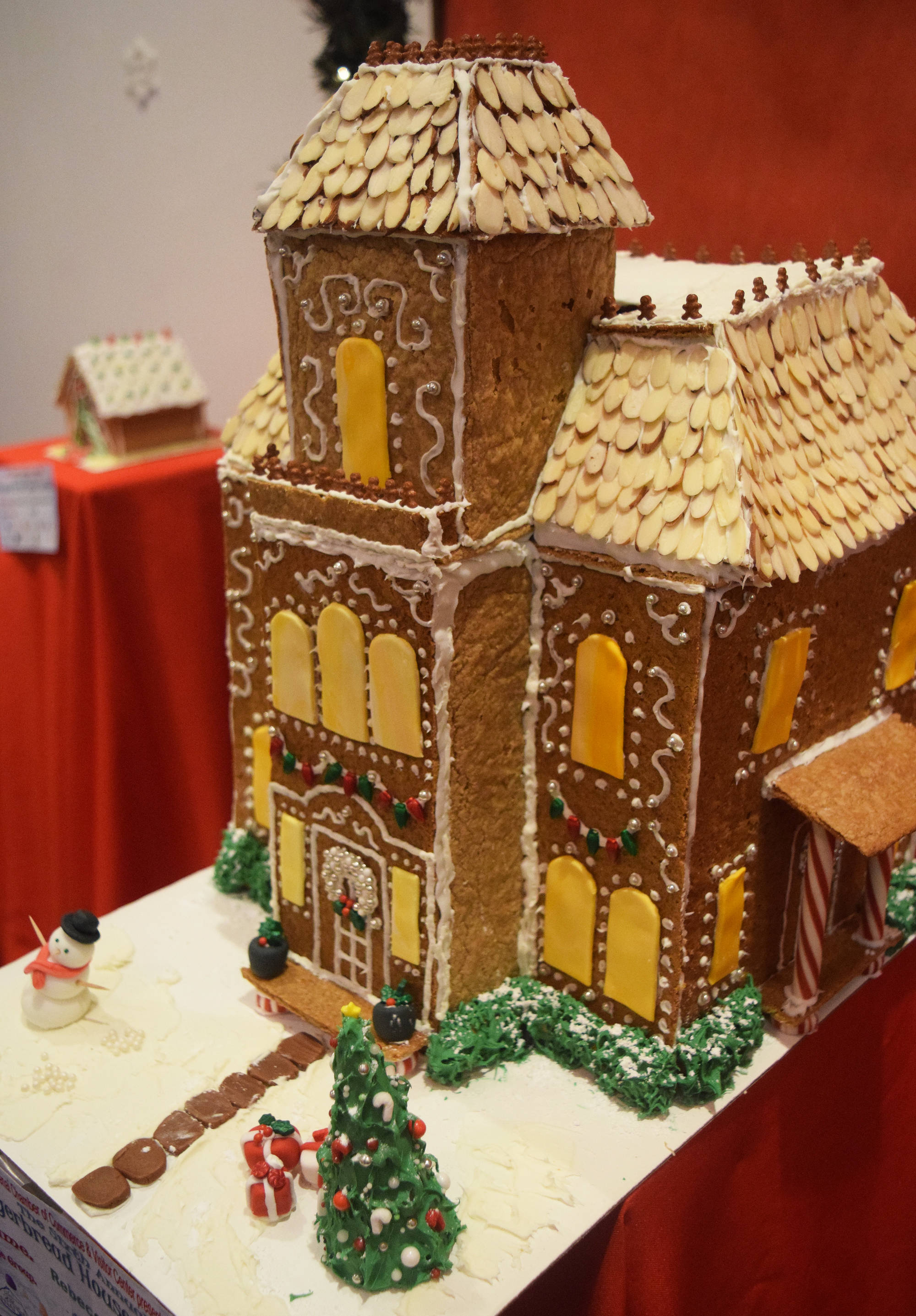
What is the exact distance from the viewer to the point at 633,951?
268 cm

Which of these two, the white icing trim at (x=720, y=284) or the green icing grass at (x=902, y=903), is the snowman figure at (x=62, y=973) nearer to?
the white icing trim at (x=720, y=284)

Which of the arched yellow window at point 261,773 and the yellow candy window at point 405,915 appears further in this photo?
the arched yellow window at point 261,773

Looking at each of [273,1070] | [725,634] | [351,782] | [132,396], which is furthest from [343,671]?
[132,396]

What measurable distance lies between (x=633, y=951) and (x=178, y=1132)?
42.7 inches

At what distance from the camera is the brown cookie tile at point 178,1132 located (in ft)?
8.45

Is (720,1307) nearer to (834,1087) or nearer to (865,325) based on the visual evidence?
(834,1087)

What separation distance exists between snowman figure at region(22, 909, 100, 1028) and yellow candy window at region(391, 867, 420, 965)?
29.1 inches

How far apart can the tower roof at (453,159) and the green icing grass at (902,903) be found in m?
1.89

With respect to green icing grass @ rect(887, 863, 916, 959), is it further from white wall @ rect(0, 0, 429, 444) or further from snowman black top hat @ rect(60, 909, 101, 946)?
white wall @ rect(0, 0, 429, 444)

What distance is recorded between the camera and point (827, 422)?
2.66 meters

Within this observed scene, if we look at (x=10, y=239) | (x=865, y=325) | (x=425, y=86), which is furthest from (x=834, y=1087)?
(x=10, y=239)

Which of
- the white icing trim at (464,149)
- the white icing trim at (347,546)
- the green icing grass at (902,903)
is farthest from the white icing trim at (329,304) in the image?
the green icing grass at (902,903)

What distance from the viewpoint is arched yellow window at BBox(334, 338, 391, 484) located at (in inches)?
97.5

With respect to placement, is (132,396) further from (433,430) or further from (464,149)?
(464,149)
